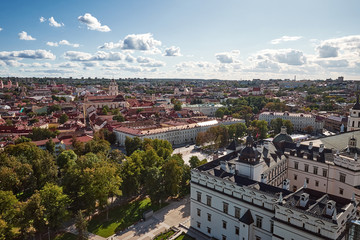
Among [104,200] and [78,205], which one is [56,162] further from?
[104,200]

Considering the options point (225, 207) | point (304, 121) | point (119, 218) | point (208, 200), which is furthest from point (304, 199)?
point (304, 121)

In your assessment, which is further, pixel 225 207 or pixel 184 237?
pixel 184 237

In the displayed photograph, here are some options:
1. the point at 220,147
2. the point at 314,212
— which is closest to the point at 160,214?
the point at 314,212

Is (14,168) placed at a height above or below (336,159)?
below

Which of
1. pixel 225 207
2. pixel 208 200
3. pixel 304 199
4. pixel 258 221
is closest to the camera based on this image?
pixel 304 199

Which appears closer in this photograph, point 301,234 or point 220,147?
point 301,234

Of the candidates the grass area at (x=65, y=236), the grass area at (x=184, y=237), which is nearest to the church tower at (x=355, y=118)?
the grass area at (x=184, y=237)

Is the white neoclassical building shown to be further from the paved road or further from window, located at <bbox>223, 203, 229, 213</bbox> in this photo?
window, located at <bbox>223, 203, 229, 213</bbox>

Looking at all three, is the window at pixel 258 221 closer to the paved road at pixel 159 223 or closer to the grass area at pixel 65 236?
the paved road at pixel 159 223

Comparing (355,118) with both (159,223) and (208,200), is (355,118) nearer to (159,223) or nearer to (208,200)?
(208,200)
